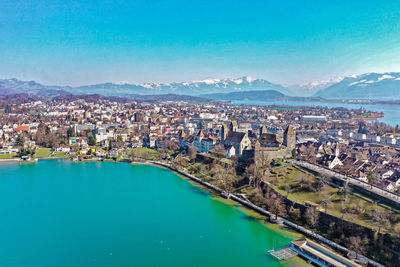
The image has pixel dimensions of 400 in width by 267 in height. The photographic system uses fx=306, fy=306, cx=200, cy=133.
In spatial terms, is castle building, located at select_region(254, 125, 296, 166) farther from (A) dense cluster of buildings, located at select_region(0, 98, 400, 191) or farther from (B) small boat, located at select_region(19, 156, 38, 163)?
(B) small boat, located at select_region(19, 156, 38, 163)

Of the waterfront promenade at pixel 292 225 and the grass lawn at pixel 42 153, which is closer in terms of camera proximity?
the waterfront promenade at pixel 292 225

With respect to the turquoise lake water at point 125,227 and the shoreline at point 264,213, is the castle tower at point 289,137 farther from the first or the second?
the turquoise lake water at point 125,227

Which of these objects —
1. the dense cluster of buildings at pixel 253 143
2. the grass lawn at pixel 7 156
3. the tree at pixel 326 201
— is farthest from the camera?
the grass lawn at pixel 7 156

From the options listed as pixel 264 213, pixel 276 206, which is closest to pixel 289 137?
pixel 276 206

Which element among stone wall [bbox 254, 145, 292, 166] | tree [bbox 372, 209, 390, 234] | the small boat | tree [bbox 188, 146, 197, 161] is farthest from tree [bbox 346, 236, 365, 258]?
the small boat

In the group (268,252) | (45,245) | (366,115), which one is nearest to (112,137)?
(45,245)

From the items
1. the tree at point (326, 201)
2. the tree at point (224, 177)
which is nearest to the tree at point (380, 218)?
the tree at point (326, 201)
